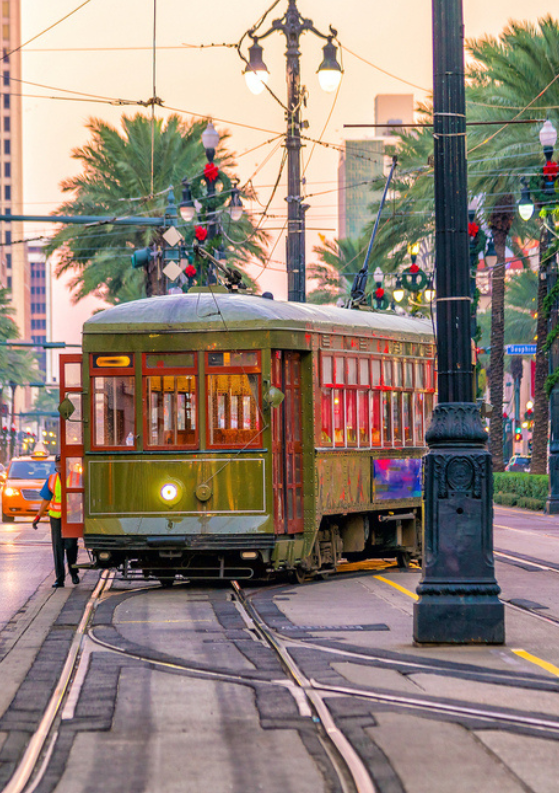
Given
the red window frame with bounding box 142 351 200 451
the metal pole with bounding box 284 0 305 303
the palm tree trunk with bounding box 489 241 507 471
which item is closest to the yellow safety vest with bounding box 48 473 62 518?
the red window frame with bounding box 142 351 200 451

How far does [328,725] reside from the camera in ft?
27.1

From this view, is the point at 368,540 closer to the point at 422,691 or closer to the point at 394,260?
the point at 422,691

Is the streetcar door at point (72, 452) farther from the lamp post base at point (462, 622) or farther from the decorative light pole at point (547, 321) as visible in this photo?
the decorative light pole at point (547, 321)

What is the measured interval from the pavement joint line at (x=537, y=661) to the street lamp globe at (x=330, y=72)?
13585 mm

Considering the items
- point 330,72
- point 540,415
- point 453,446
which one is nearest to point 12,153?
point 540,415

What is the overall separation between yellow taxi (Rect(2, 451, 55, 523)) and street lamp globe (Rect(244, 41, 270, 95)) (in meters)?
13.4

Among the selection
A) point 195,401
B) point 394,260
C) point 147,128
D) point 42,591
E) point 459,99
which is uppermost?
point 147,128

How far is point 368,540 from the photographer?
64.8 feet

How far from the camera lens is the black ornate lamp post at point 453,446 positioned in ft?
37.7

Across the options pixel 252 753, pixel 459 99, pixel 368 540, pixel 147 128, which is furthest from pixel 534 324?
pixel 252 753

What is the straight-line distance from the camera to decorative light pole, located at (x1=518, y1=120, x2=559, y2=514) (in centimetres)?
2720

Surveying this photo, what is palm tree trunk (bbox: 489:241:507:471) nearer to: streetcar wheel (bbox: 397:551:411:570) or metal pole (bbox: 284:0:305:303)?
metal pole (bbox: 284:0:305:303)

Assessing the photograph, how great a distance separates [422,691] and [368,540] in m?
10.4

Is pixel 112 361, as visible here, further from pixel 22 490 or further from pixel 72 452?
pixel 22 490
